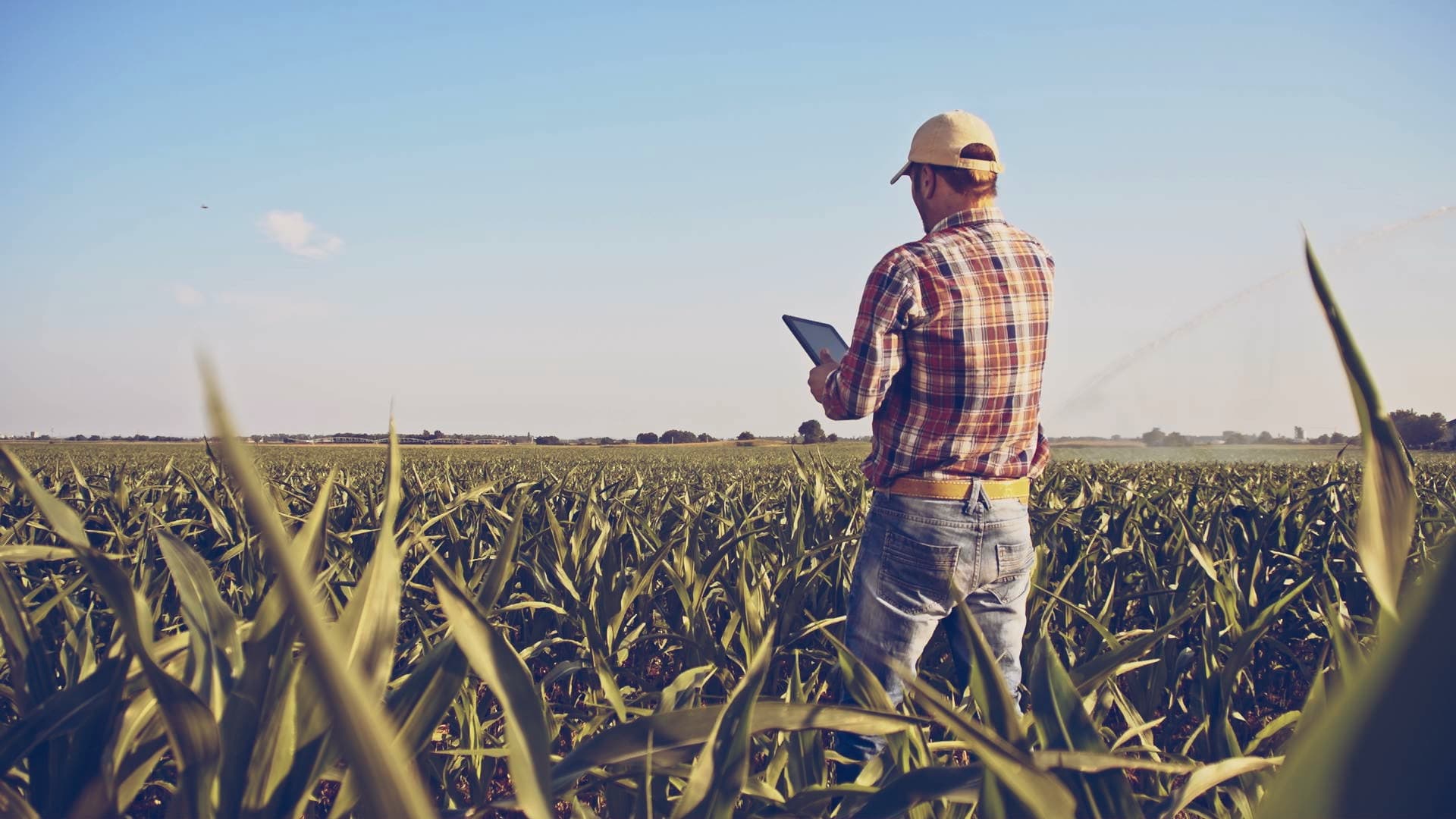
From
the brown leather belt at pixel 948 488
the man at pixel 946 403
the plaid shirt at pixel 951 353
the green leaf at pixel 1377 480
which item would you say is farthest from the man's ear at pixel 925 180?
the green leaf at pixel 1377 480

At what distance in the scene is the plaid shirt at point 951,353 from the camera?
7.04ft

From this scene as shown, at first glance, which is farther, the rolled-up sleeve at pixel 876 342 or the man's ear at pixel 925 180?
the man's ear at pixel 925 180

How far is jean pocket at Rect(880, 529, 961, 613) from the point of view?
2203 millimetres

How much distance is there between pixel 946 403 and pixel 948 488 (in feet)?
0.73

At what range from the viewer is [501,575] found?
1.11m

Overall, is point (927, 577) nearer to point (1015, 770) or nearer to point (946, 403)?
point (946, 403)

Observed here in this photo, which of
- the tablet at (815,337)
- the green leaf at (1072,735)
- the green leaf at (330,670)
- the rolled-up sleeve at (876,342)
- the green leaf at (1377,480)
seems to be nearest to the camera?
the green leaf at (330,670)

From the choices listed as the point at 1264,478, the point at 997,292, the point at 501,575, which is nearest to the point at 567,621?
the point at 997,292

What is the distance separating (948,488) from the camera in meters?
2.21

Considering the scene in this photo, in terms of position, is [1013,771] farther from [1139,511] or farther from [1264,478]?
[1264,478]

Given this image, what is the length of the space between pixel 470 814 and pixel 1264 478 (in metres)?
10.2

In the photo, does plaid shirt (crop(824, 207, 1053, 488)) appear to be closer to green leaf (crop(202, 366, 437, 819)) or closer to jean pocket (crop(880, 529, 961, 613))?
jean pocket (crop(880, 529, 961, 613))

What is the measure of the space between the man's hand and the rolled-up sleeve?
0.12 m

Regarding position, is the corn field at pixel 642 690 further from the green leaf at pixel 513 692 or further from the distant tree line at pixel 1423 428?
the distant tree line at pixel 1423 428
